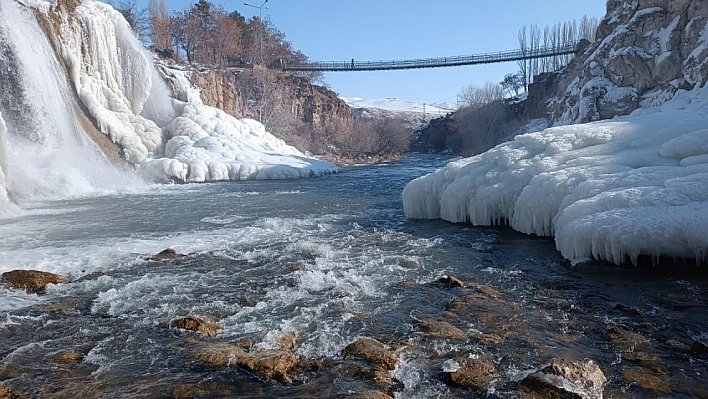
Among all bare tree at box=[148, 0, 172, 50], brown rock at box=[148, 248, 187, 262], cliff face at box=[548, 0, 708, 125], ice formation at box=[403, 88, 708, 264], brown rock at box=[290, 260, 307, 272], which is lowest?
brown rock at box=[290, 260, 307, 272]

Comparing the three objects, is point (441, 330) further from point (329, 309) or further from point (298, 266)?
point (298, 266)

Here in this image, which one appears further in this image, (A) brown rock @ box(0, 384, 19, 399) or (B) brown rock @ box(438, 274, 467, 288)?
(B) brown rock @ box(438, 274, 467, 288)

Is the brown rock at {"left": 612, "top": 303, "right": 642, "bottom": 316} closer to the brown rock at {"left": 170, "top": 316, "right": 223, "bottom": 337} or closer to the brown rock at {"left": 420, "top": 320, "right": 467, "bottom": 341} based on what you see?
the brown rock at {"left": 420, "top": 320, "right": 467, "bottom": 341}

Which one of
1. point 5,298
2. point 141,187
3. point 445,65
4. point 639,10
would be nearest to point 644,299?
point 5,298

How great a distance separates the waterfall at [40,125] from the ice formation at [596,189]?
1264cm

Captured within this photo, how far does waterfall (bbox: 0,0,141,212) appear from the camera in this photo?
16812 mm

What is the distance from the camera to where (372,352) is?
4.62 m

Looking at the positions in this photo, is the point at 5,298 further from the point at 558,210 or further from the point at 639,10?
the point at 639,10

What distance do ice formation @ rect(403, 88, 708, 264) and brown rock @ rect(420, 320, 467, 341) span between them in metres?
3.27

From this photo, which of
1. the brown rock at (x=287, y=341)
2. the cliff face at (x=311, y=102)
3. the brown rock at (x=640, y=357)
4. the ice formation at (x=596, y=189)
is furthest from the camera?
the cliff face at (x=311, y=102)

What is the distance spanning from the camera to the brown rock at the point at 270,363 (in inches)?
171

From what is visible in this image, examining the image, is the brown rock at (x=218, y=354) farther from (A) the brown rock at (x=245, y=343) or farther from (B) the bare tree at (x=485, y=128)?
(B) the bare tree at (x=485, y=128)

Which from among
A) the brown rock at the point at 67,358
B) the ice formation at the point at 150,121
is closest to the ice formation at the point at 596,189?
the brown rock at the point at 67,358

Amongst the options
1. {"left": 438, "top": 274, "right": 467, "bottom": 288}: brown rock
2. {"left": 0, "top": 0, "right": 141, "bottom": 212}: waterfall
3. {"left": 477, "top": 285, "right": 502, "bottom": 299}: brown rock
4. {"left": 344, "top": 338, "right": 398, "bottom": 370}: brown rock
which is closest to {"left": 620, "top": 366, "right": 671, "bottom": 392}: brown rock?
{"left": 344, "top": 338, "right": 398, "bottom": 370}: brown rock
